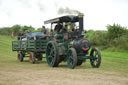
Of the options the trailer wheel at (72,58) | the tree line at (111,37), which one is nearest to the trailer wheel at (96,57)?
the trailer wheel at (72,58)

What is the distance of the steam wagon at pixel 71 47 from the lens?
1140cm

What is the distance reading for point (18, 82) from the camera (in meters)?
7.41

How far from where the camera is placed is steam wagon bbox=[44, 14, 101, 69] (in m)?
11.4

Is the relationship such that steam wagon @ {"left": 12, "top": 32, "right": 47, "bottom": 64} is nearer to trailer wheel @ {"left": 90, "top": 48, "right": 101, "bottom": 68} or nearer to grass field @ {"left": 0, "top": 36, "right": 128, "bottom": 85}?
grass field @ {"left": 0, "top": 36, "right": 128, "bottom": 85}

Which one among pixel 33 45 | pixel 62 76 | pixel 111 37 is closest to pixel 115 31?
pixel 111 37

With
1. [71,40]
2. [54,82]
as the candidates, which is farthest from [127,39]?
[54,82]

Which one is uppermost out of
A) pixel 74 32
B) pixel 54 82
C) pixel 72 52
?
pixel 74 32

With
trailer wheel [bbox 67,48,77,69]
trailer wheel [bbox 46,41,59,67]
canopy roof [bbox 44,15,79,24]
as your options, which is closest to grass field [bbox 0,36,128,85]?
trailer wheel [bbox 67,48,77,69]

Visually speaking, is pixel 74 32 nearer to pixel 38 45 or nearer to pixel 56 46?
pixel 56 46

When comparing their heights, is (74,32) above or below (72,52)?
above

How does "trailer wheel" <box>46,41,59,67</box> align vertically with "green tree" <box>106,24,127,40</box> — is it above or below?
below

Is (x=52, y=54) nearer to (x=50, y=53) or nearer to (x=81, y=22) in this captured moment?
(x=50, y=53)

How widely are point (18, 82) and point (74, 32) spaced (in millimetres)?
5036

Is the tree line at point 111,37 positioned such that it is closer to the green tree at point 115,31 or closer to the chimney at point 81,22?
the green tree at point 115,31
